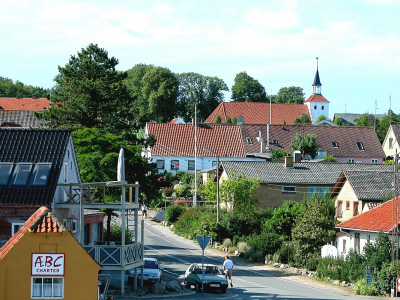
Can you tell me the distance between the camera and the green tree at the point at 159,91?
12050 cm

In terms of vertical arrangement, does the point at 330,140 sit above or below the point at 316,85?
below

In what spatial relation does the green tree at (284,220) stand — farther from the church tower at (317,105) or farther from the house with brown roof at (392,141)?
the church tower at (317,105)

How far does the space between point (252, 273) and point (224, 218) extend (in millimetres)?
12218

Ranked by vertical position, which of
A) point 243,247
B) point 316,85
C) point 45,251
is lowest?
point 243,247

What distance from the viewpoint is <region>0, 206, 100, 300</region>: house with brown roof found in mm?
A: 25250

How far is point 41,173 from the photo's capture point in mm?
33656

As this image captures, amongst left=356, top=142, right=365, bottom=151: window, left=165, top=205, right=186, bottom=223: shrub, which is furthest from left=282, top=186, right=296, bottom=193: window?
left=356, top=142, right=365, bottom=151: window

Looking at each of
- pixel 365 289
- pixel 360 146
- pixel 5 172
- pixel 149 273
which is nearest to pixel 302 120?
pixel 360 146

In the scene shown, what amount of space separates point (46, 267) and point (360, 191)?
33566 mm

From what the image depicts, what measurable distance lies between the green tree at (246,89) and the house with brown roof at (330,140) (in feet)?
152

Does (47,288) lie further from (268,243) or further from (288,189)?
(288,189)

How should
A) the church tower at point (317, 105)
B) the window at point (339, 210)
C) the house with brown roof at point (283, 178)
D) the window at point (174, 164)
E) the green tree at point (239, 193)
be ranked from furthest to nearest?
1. the church tower at point (317, 105)
2. the window at point (174, 164)
3. the house with brown roof at point (283, 178)
4. the green tree at point (239, 193)
5. the window at point (339, 210)

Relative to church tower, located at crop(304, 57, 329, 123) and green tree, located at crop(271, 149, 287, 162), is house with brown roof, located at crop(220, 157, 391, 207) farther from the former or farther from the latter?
church tower, located at crop(304, 57, 329, 123)

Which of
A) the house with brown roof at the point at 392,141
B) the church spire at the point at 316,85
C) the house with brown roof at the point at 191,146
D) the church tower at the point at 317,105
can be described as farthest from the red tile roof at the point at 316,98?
the house with brown roof at the point at 191,146
